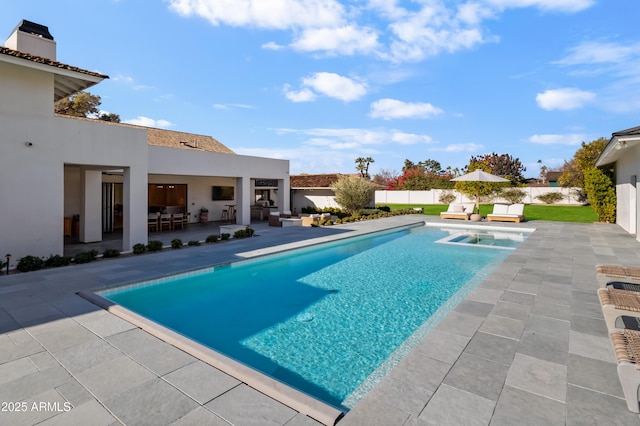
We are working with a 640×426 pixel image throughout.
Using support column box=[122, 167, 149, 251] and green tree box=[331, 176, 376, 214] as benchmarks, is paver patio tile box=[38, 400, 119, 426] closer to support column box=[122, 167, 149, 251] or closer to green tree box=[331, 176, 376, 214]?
support column box=[122, 167, 149, 251]

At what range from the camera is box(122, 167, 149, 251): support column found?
11020 millimetres

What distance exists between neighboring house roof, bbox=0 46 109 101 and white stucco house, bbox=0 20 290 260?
2cm

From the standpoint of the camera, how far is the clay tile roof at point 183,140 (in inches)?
829

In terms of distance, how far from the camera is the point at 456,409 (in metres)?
2.98

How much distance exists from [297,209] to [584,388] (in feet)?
85.9

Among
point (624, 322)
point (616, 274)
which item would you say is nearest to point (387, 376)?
point (624, 322)

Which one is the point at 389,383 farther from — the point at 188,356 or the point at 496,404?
the point at 188,356

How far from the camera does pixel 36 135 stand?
8.95 meters

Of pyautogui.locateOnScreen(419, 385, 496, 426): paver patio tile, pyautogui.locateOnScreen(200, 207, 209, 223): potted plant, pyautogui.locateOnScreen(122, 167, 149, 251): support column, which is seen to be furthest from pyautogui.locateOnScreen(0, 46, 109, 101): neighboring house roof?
pyautogui.locateOnScreen(419, 385, 496, 426): paver patio tile

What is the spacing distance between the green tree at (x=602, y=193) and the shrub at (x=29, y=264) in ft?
78.4

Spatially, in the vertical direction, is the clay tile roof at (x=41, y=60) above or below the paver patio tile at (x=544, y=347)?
above

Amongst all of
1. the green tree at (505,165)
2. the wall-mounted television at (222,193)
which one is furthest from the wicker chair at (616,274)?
the green tree at (505,165)

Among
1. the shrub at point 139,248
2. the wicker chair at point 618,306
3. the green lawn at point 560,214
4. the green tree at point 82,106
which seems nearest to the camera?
the wicker chair at point 618,306

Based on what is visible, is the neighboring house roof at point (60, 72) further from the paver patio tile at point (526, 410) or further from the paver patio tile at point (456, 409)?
the paver patio tile at point (526, 410)
